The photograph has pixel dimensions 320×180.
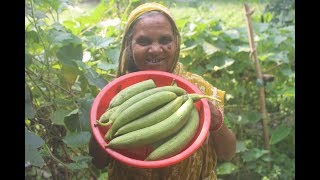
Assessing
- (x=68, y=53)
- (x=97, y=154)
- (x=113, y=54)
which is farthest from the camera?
(x=113, y=54)

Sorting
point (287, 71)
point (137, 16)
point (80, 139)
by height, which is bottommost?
point (287, 71)

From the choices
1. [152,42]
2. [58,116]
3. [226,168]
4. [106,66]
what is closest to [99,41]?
[106,66]

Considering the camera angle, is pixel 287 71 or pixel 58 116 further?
pixel 287 71

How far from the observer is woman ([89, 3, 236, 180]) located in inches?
61.6

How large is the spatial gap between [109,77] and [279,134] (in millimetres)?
1433

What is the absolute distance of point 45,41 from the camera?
183 cm

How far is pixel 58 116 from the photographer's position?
1747mm

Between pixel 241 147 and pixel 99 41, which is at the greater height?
pixel 99 41

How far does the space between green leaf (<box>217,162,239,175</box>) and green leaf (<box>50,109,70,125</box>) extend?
126 cm

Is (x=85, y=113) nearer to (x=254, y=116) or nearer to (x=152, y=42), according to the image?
→ (x=152, y=42)

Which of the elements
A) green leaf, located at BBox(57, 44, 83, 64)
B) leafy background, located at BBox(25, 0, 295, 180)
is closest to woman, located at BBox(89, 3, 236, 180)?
leafy background, located at BBox(25, 0, 295, 180)
